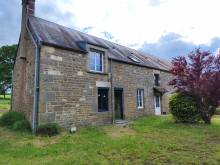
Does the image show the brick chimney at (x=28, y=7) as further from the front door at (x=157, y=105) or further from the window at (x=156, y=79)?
the front door at (x=157, y=105)

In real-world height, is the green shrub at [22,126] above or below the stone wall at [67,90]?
below

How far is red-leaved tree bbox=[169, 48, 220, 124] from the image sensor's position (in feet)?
43.8

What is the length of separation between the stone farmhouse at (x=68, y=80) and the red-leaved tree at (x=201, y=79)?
375 centimetres

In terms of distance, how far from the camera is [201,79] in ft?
44.5

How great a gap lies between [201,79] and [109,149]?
27.6ft

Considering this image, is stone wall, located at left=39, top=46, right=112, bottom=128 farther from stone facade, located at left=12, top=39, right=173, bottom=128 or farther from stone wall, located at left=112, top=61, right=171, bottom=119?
stone wall, located at left=112, top=61, right=171, bottom=119

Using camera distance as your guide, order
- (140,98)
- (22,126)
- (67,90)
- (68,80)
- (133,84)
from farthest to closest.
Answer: (140,98)
(133,84)
(68,80)
(67,90)
(22,126)

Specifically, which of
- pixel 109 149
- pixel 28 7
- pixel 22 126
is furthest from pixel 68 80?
pixel 109 149

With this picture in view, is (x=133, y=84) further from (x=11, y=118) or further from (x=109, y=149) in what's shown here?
(x=109, y=149)

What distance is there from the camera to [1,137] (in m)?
10.2

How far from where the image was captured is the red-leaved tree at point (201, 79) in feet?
43.8

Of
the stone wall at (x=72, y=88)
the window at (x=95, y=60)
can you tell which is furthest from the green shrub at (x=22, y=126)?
the window at (x=95, y=60)

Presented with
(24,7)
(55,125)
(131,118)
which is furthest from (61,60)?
(131,118)

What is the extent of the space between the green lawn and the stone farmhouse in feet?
6.82
